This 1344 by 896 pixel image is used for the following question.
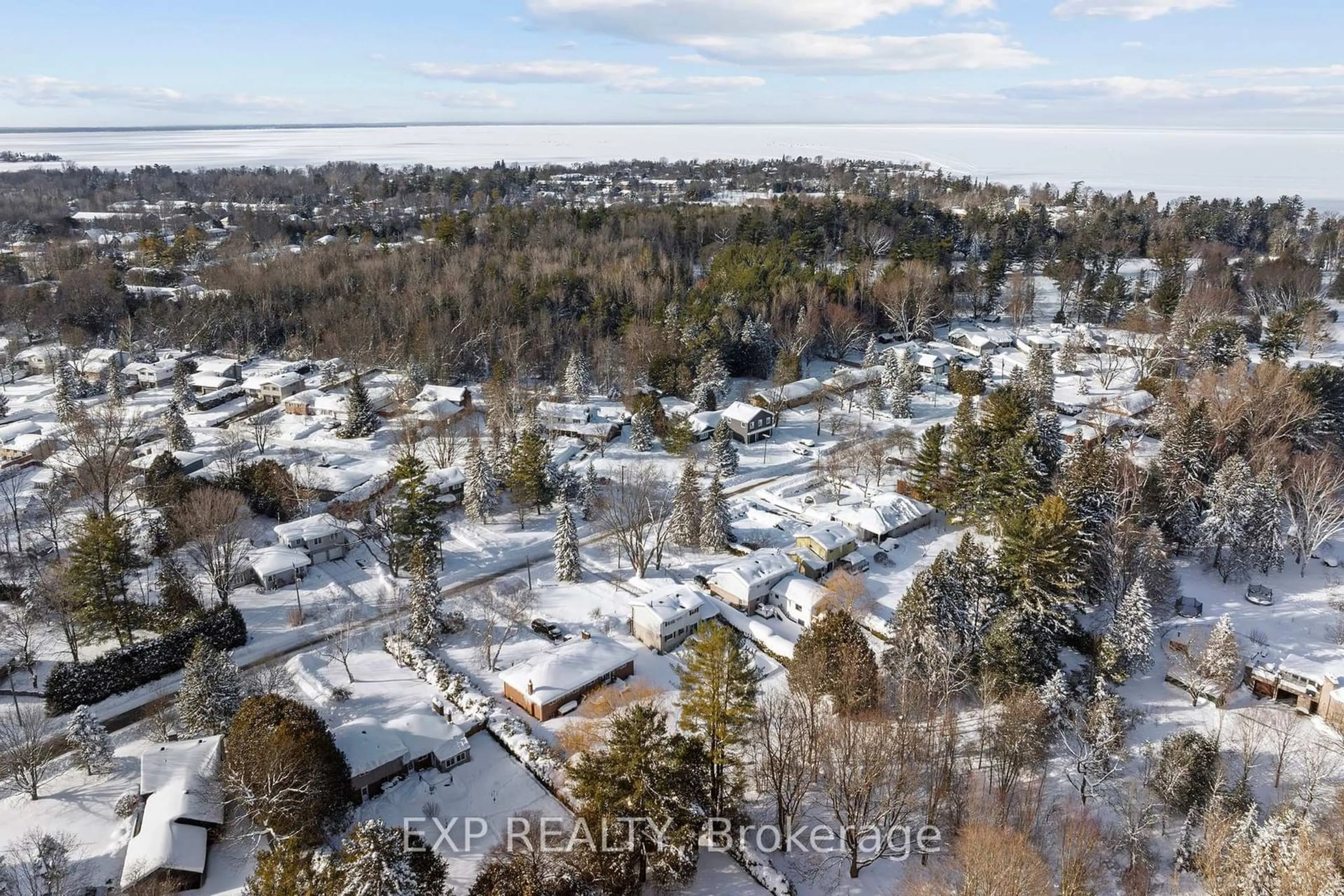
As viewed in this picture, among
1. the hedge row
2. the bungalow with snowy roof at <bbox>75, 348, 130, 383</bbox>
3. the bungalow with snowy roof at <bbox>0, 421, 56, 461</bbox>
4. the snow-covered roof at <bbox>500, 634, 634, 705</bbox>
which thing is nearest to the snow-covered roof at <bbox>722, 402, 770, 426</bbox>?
the snow-covered roof at <bbox>500, 634, 634, 705</bbox>

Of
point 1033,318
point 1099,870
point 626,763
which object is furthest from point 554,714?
point 1033,318

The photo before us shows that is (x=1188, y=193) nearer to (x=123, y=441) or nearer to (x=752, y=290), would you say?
(x=752, y=290)

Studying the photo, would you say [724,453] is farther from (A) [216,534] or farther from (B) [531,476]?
(A) [216,534]

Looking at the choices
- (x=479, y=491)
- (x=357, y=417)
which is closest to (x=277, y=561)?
(x=479, y=491)

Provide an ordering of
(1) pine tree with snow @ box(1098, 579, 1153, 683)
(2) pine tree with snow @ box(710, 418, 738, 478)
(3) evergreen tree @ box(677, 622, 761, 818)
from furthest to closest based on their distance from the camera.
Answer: (2) pine tree with snow @ box(710, 418, 738, 478) < (1) pine tree with snow @ box(1098, 579, 1153, 683) < (3) evergreen tree @ box(677, 622, 761, 818)

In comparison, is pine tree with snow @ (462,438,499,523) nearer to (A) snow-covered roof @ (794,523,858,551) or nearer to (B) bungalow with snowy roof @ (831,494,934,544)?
(A) snow-covered roof @ (794,523,858,551)

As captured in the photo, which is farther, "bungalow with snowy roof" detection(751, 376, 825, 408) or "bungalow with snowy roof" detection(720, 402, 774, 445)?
"bungalow with snowy roof" detection(751, 376, 825, 408)
